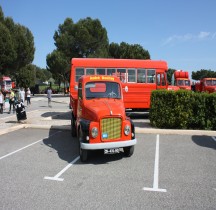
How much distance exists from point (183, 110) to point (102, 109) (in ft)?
17.1

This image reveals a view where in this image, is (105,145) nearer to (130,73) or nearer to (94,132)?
(94,132)

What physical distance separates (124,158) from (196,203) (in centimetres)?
304

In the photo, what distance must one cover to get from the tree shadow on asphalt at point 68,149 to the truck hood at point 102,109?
3.71 ft

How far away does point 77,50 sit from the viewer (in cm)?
4991

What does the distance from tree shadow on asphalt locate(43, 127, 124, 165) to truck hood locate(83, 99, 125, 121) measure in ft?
3.71

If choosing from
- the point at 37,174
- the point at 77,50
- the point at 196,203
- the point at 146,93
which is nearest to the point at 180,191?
the point at 196,203

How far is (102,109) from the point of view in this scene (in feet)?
24.1

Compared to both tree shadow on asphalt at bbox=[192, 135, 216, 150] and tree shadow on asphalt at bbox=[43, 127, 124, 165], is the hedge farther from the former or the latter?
tree shadow on asphalt at bbox=[43, 127, 124, 165]

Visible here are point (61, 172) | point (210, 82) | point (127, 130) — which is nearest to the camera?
point (61, 172)

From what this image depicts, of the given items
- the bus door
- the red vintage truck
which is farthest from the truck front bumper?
the bus door

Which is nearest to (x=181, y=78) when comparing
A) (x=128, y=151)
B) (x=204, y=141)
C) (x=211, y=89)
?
(x=211, y=89)

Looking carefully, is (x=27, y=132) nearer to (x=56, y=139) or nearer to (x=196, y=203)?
(x=56, y=139)

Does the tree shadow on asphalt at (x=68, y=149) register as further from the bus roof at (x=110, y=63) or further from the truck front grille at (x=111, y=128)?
the bus roof at (x=110, y=63)

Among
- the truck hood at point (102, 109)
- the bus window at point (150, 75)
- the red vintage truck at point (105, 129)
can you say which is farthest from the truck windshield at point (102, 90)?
the bus window at point (150, 75)
